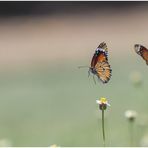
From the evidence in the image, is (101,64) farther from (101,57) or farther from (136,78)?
(136,78)

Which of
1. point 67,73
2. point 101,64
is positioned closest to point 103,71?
point 101,64

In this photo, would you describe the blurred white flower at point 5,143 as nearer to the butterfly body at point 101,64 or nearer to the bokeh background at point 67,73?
the bokeh background at point 67,73

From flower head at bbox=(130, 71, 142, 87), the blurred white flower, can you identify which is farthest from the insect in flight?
the blurred white flower

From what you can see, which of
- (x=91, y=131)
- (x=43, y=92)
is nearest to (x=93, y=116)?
(x=91, y=131)

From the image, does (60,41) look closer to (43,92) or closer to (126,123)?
(43,92)

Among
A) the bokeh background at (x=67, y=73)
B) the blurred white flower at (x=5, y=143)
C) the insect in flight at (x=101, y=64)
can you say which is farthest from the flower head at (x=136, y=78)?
the blurred white flower at (x=5, y=143)

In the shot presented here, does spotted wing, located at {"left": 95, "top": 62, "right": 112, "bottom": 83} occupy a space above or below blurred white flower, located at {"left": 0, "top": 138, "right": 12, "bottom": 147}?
above

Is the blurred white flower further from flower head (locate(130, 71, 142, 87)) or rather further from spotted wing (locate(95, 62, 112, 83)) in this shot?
flower head (locate(130, 71, 142, 87))
